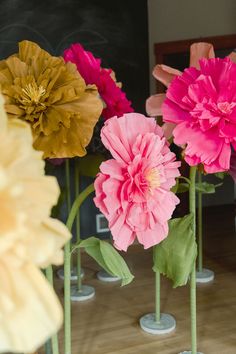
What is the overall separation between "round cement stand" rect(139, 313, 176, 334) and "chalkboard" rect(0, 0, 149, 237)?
877 millimetres

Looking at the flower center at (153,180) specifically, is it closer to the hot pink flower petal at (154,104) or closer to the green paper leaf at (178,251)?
the hot pink flower petal at (154,104)

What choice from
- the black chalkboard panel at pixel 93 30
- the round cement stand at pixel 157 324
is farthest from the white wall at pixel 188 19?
the round cement stand at pixel 157 324

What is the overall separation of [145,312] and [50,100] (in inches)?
46.1

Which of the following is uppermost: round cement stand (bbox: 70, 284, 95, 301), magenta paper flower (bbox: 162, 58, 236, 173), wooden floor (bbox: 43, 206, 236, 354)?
magenta paper flower (bbox: 162, 58, 236, 173)

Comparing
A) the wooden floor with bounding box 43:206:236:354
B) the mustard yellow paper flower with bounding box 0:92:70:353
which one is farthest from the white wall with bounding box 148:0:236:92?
the mustard yellow paper flower with bounding box 0:92:70:353

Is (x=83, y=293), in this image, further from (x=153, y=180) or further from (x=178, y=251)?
(x=153, y=180)

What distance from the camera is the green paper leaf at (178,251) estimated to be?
880mm

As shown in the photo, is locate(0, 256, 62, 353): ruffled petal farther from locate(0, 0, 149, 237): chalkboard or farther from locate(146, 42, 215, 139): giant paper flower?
locate(0, 0, 149, 237): chalkboard

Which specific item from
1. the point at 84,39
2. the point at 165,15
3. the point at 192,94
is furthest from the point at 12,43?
the point at 192,94

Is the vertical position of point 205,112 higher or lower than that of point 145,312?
higher

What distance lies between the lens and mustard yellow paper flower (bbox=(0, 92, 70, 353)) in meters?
0.27

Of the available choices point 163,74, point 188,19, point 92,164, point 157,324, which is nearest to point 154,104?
point 163,74

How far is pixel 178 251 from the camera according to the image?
88 cm

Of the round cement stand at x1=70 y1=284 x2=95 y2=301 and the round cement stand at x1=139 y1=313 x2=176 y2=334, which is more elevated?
the round cement stand at x1=70 y1=284 x2=95 y2=301
